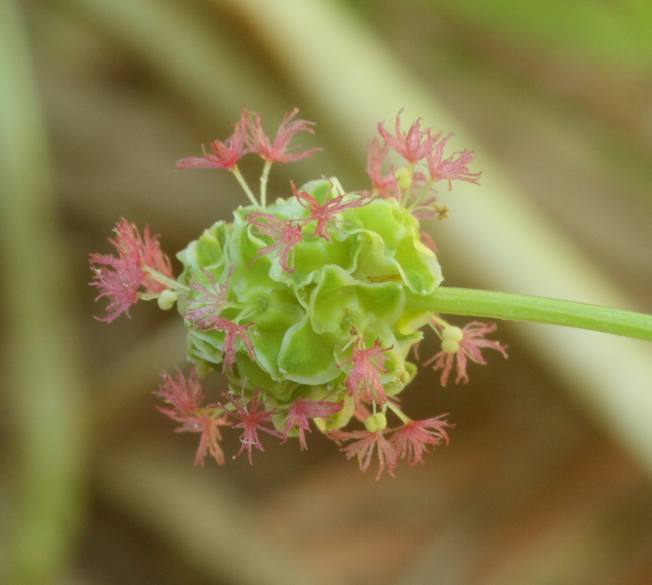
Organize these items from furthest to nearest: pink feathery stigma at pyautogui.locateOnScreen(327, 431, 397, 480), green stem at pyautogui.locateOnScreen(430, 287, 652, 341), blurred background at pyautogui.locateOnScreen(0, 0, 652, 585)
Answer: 1. blurred background at pyautogui.locateOnScreen(0, 0, 652, 585)
2. pink feathery stigma at pyautogui.locateOnScreen(327, 431, 397, 480)
3. green stem at pyautogui.locateOnScreen(430, 287, 652, 341)

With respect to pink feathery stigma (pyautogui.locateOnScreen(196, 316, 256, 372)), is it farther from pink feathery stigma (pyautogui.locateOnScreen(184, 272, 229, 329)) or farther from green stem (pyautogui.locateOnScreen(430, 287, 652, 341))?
green stem (pyautogui.locateOnScreen(430, 287, 652, 341))

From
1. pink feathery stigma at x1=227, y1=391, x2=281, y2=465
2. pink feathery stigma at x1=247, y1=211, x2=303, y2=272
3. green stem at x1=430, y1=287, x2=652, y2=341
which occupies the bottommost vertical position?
pink feathery stigma at x1=227, y1=391, x2=281, y2=465

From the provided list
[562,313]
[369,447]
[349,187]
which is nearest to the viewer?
[562,313]

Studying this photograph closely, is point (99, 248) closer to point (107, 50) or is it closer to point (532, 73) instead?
point (107, 50)

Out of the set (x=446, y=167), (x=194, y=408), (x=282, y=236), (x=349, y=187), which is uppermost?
(x=349, y=187)

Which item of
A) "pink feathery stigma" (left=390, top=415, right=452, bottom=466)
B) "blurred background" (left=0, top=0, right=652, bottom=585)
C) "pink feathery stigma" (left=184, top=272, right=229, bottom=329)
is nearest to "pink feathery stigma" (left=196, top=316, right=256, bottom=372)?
"pink feathery stigma" (left=184, top=272, right=229, bottom=329)

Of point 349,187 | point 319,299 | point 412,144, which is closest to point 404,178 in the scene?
→ point 412,144

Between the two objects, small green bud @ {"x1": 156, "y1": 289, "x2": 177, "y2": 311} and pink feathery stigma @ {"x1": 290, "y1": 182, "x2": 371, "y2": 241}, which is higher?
pink feathery stigma @ {"x1": 290, "y1": 182, "x2": 371, "y2": 241}

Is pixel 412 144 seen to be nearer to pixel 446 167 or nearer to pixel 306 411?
pixel 446 167
